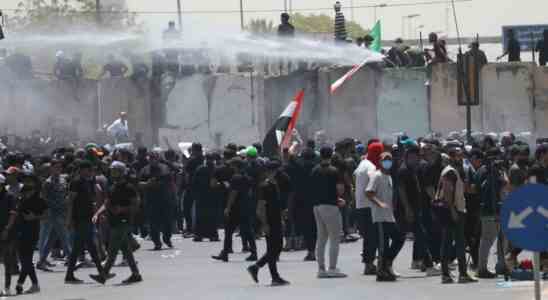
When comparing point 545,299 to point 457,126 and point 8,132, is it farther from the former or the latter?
point 8,132

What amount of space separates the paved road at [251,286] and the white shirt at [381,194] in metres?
0.80

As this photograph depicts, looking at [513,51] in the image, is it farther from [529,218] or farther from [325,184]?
[529,218]

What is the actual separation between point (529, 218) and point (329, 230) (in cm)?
701

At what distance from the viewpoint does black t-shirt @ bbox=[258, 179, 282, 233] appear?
1883 cm

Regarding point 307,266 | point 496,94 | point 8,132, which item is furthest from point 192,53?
point 307,266

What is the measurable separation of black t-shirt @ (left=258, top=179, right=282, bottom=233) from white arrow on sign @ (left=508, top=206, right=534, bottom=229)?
6.39 m

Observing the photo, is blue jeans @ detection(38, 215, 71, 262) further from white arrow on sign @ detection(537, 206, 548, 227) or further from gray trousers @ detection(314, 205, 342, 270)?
white arrow on sign @ detection(537, 206, 548, 227)

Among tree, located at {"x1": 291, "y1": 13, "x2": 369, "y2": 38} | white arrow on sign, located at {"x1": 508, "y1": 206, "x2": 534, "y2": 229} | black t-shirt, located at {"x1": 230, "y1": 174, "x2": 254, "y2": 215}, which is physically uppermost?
tree, located at {"x1": 291, "y1": 13, "x2": 369, "y2": 38}

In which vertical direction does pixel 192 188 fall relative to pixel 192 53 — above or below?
below

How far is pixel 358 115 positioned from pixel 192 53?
5.42 meters

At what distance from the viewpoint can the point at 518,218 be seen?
1266 cm

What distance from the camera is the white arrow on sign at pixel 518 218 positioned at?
41.5 feet

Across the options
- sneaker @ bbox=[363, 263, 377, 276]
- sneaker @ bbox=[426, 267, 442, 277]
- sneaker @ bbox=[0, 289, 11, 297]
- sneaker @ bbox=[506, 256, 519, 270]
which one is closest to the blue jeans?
sneaker @ bbox=[0, 289, 11, 297]

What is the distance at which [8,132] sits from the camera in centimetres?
3812
